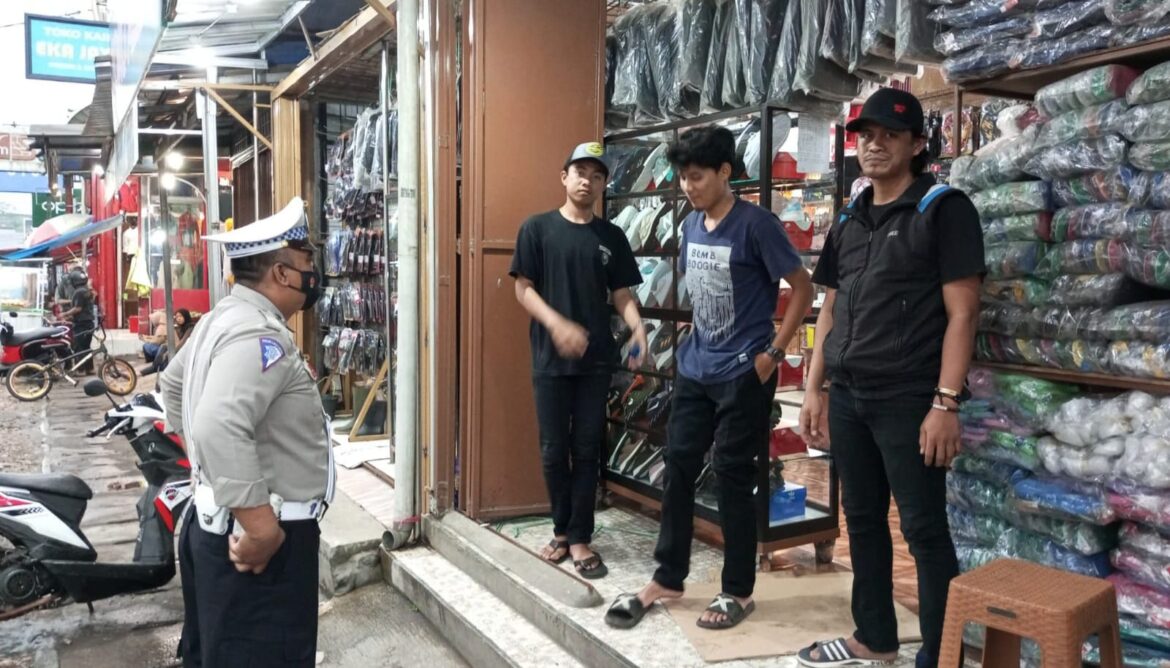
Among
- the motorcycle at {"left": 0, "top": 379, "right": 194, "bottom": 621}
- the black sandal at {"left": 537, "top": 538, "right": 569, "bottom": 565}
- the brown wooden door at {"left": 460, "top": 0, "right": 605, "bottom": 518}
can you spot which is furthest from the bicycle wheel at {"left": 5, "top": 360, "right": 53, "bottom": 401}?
the black sandal at {"left": 537, "top": 538, "right": 569, "bottom": 565}

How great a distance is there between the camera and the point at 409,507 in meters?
4.40

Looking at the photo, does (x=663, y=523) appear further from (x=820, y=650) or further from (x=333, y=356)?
(x=333, y=356)

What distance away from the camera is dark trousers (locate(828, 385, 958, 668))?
2471mm

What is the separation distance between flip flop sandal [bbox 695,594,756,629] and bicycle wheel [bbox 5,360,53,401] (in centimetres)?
1057

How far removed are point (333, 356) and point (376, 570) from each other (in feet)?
10.3

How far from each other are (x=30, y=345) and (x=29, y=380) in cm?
76

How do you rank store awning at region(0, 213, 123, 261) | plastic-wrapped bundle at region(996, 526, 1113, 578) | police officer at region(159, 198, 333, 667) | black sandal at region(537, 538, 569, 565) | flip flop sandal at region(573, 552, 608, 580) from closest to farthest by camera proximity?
police officer at region(159, 198, 333, 667), plastic-wrapped bundle at region(996, 526, 1113, 578), flip flop sandal at region(573, 552, 608, 580), black sandal at region(537, 538, 569, 565), store awning at region(0, 213, 123, 261)

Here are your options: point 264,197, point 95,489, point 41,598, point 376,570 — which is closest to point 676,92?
point 376,570

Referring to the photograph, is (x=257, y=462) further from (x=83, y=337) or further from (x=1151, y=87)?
(x=83, y=337)

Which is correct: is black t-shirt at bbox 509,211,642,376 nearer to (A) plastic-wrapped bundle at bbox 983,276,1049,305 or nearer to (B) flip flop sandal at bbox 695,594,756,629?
(B) flip flop sandal at bbox 695,594,756,629

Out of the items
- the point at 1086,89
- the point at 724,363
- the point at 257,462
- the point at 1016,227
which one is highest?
the point at 1086,89

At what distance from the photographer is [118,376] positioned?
1137 cm

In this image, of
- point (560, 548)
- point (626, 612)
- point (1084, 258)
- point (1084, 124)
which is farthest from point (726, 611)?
point (1084, 124)

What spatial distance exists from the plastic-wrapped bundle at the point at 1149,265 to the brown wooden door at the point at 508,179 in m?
2.61
